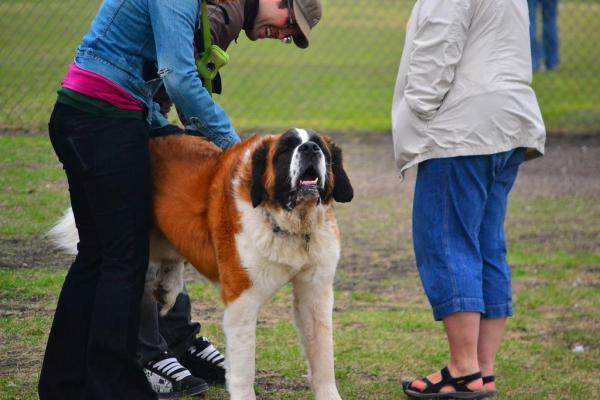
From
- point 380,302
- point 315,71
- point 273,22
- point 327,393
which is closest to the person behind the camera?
point 327,393

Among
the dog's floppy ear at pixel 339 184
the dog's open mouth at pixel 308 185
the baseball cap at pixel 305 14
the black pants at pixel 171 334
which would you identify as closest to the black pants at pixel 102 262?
the black pants at pixel 171 334

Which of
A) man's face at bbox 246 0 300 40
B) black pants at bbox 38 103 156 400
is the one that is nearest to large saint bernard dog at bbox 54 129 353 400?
black pants at bbox 38 103 156 400

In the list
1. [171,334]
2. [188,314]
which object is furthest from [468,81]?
[171,334]

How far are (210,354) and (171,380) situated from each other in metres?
0.38

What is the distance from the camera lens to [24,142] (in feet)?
34.1

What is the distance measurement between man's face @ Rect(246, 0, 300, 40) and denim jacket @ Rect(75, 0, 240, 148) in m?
0.65

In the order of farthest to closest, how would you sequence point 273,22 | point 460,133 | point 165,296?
point 165,296, point 460,133, point 273,22

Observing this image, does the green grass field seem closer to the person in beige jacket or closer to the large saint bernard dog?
the person in beige jacket

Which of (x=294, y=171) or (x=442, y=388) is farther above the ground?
(x=294, y=171)

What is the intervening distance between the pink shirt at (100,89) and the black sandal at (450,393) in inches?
85.6

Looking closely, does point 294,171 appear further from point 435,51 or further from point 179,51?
point 435,51

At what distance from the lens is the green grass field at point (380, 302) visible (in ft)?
19.5

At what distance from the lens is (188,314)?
584cm

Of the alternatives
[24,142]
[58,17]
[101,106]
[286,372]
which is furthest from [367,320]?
[58,17]
